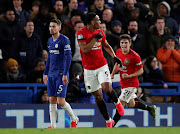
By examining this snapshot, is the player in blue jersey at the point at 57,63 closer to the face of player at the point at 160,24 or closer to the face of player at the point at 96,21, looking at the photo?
the face of player at the point at 96,21

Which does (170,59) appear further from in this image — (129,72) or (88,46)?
(88,46)

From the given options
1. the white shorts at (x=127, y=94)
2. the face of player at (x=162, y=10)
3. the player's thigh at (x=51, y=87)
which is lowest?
the white shorts at (x=127, y=94)

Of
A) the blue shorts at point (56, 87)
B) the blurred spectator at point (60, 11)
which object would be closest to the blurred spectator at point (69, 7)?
the blurred spectator at point (60, 11)

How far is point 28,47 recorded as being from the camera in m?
10.8

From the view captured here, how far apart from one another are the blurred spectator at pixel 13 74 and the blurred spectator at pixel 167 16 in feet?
14.1

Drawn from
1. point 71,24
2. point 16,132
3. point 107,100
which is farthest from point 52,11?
point 16,132

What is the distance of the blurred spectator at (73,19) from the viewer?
432 inches

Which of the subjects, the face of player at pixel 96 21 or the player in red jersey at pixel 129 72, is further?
the player in red jersey at pixel 129 72

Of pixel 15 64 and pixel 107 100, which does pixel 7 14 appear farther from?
pixel 107 100

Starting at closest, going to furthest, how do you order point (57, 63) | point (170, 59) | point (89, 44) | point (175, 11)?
1. point (89, 44)
2. point (57, 63)
3. point (170, 59)
4. point (175, 11)

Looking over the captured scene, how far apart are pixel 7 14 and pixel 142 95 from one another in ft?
12.0

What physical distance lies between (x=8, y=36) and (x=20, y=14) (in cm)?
71

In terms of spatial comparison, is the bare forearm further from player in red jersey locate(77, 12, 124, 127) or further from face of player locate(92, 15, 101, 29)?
face of player locate(92, 15, 101, 29)

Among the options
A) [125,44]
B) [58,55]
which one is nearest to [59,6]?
[125,44]
